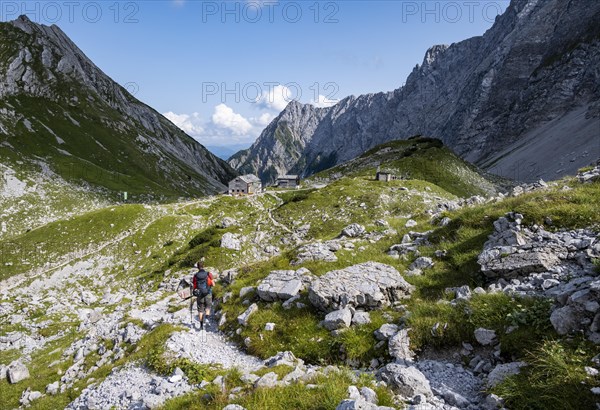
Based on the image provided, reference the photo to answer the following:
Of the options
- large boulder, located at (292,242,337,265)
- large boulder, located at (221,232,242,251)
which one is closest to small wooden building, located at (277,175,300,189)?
large boulder, located at (221,232,242,251)

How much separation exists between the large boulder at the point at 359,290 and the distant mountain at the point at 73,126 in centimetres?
10082

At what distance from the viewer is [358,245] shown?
1966 centimetres

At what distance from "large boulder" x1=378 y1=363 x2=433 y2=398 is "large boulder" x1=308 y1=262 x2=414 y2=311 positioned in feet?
13.8

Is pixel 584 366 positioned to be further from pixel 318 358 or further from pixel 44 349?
pixel 44 349

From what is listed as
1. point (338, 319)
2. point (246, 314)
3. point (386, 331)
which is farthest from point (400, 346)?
point (246, 314)

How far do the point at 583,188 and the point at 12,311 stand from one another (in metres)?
46.3

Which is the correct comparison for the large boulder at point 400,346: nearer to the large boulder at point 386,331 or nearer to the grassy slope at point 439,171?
the large boulder at point 386,331

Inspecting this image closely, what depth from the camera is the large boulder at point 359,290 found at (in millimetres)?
12727

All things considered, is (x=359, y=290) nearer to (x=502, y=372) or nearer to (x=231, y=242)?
(x=502, y=372)

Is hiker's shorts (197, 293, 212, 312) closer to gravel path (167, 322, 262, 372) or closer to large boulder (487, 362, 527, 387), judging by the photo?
gravel path (167, 322, 262, 372)

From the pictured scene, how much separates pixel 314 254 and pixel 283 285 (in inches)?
148

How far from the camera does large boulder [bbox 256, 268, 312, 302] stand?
584 inches

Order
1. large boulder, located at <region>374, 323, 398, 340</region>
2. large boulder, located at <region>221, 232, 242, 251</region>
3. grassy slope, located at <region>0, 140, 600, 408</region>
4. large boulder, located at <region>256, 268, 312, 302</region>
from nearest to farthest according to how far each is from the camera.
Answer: grassy slope, located at <region>0, 140, 600, 408</region> < large boulder, located at <region>374, 323, 398, 340</region> < large boulder, located at <region>256, 268, 312, 302</region> < large boulder, located at <region>221, 232, 242, 251</region>

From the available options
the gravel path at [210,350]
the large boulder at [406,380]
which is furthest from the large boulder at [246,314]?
the large boulder at [406,380]
